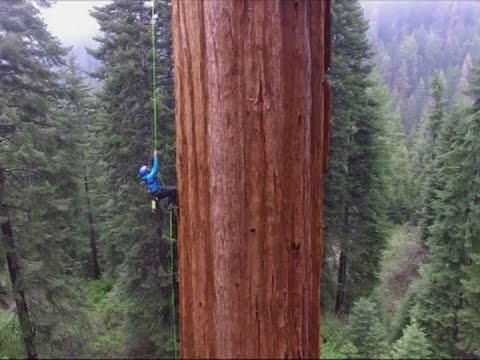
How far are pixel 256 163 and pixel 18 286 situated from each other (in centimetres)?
1146

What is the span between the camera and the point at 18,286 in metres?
11.2

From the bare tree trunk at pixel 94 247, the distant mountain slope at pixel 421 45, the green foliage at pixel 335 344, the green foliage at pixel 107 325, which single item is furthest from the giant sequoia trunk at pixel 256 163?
the distant mountain slope at pixel 421 45

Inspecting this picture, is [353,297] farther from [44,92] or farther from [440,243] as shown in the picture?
[44,92]

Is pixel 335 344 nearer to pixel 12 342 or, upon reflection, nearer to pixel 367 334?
pixel 367 334

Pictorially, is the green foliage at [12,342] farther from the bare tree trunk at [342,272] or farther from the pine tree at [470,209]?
the pine tree at [470,209]

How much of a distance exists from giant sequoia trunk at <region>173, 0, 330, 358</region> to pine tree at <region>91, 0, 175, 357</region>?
10.8 metres

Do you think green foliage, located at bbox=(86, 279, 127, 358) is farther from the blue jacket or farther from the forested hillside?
the blue jacket

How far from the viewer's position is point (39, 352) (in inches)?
446

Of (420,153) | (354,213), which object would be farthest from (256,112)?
(420,153)

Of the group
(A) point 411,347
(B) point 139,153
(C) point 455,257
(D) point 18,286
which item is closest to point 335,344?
(A) point 411,347

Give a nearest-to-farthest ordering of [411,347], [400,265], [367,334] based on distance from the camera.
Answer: [411,347] < [367,334] < [400,265]

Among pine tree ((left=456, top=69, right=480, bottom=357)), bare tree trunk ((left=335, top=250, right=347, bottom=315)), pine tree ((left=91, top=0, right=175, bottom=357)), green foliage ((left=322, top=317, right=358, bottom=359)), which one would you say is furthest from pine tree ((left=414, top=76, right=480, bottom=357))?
pine tree ((left=91, top=0, right=175, bottom=357))

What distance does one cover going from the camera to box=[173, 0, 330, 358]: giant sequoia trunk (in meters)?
1.40

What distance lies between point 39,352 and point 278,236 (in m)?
11.8
